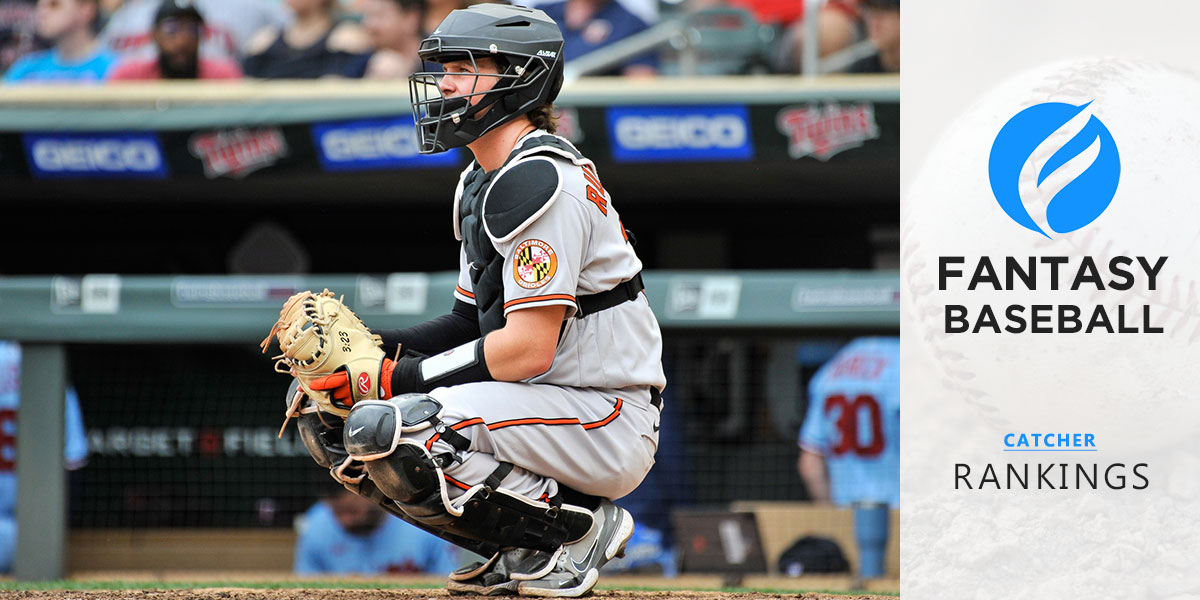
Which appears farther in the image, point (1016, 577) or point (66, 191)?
point (66, 191)

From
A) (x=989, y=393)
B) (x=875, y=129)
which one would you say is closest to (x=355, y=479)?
(x=989, y=393)

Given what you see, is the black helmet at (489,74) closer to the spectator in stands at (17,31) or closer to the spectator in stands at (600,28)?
the spectator in stands at (600,28)

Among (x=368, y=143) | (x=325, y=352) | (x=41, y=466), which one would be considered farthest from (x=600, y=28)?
(x=325, y=352)

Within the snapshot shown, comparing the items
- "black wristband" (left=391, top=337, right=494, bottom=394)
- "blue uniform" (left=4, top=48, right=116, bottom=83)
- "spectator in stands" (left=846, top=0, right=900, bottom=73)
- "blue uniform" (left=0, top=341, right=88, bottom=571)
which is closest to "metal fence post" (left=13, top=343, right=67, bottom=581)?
"blue uniform" (left=0, top=341, right=88, bottom=571)

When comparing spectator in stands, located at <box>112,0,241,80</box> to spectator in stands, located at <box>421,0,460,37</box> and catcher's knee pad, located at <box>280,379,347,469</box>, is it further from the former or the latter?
catcher's knee pad, located at <box>280,379,347,469</box>

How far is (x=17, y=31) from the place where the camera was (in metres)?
7.06

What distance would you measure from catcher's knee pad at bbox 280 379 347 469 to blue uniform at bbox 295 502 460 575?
9.00ft

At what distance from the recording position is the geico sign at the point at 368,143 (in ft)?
20.9

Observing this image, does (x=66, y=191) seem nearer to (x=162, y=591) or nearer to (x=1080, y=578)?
(x=162, y=591)

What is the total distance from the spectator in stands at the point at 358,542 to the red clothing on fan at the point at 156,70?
7.56 feet

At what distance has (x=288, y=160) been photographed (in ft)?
21.4

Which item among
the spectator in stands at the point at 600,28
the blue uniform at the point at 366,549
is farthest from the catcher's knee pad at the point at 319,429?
the spectator in stands at the point at 600,28

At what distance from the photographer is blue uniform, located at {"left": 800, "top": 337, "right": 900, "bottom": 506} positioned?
5445 mm

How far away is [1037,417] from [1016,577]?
10.7 inches
